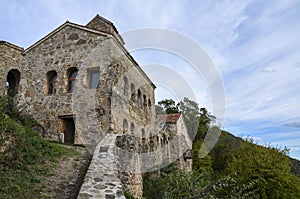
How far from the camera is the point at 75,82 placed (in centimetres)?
1129

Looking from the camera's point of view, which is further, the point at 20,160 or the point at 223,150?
the point at 223,150

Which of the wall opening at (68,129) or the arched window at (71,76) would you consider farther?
the arched window at (71,76)

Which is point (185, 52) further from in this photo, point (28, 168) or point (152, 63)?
point (28, 168)

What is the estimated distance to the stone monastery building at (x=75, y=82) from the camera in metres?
10.5

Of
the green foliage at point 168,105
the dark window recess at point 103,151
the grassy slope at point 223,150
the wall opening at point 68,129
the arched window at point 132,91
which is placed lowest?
the grassy slope at point 223,150

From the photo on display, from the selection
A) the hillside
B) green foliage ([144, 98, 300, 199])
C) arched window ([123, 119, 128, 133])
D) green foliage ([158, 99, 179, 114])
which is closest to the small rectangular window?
arched window ([123, 119, 128, 133])

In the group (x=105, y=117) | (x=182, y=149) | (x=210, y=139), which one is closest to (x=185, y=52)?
(x=105, y=117)

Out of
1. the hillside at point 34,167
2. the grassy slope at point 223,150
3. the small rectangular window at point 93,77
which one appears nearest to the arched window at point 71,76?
the small rectangular window at point 93,77

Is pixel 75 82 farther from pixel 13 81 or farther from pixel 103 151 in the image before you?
pixel 103 151

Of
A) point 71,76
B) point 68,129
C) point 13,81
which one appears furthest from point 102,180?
point 13,81

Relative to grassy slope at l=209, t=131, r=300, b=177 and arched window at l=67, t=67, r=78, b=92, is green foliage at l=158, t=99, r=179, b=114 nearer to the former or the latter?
grassy slope at l=209, t=131, r=300, b=177

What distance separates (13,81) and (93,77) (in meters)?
4.76

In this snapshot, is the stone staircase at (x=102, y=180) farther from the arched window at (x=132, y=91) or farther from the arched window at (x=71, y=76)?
the arched window at (x=132, y=91)

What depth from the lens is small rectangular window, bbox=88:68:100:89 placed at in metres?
11.0
